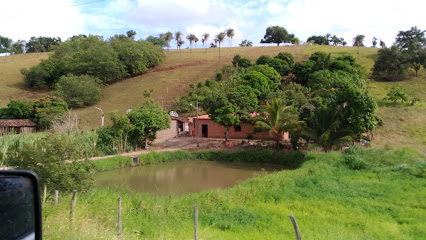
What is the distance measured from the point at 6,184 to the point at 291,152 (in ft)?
60.6

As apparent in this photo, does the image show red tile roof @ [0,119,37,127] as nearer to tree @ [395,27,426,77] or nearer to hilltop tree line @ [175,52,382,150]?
hilltop tree line @ [175,52,382,150]

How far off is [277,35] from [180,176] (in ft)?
188

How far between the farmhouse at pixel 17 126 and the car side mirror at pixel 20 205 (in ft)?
91.5

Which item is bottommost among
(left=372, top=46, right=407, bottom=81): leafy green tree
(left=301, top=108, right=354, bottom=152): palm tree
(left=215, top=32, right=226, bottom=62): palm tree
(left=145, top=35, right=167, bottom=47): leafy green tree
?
(left=301, top=108, right=354, bottom=152): palm tree

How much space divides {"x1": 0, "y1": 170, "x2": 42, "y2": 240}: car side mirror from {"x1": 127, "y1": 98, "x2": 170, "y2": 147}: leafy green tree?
19673 mm

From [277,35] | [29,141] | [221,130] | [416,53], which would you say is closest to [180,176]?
[29,141]

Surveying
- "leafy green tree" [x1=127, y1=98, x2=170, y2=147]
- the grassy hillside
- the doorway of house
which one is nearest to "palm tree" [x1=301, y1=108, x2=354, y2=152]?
the grassy hillside

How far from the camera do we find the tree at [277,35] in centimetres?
6662

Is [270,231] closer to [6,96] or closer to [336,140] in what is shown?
[336,140]

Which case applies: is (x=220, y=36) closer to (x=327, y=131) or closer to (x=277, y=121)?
(x=277, y=121)

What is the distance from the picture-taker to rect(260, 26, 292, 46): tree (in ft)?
219

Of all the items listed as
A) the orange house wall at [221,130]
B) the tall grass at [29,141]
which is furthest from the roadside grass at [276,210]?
the orange house wall at [221,130]

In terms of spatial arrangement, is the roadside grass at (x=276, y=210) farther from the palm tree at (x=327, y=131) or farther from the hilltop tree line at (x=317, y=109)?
the hilltop tree line at (x=317, y=109)

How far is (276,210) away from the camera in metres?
8.97
